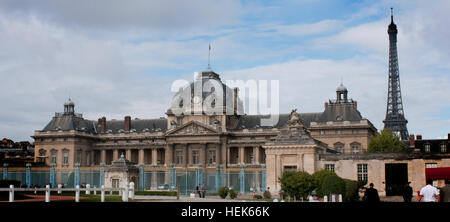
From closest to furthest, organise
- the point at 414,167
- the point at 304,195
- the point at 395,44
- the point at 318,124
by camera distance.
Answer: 1. the point at 304,195
2. the point at 414,167
3. the point at 318,124
4. the point at 395,44

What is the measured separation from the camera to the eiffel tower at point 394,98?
113725mm

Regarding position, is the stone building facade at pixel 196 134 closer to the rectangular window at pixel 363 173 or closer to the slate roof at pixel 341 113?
the slate roof at pixel 341 113

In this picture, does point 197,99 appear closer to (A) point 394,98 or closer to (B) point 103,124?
(B) point 103,124

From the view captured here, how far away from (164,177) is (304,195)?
Result: 4395 centimetres

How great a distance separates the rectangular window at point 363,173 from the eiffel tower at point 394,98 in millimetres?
73070

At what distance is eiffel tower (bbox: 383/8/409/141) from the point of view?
114m

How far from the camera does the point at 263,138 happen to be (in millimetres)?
80438

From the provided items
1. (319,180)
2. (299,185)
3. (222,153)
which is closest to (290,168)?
(319,180)

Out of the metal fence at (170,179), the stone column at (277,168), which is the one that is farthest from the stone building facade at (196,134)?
the stone column at (277,168)

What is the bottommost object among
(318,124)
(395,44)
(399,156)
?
(399,156)

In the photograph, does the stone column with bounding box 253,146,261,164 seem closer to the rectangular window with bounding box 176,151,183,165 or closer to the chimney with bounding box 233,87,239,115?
the chimney with bounding box 233,87,239,115

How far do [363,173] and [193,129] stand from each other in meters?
41.2
